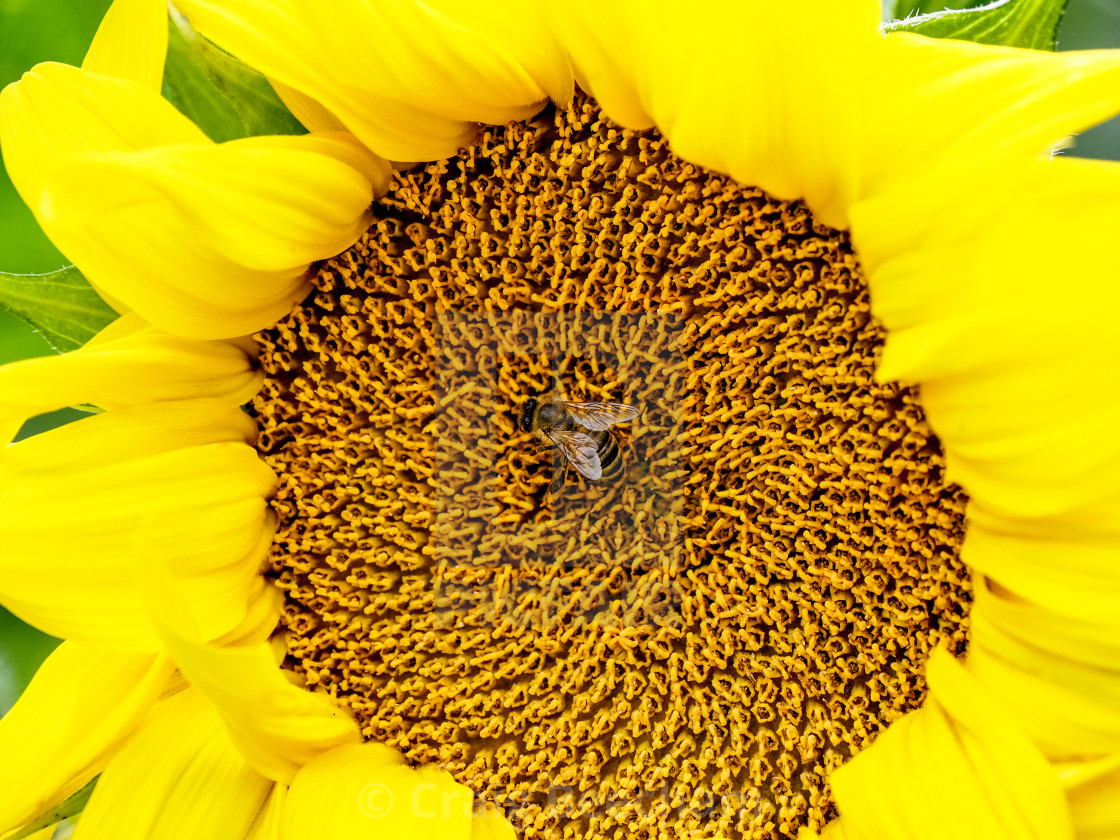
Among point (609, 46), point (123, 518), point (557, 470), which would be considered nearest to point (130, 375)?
point (123, 518)

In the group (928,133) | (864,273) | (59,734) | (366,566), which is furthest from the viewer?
(366,566)

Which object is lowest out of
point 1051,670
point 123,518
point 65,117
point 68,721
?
point 68,721

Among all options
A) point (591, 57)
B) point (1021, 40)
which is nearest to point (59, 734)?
point (591, 57)

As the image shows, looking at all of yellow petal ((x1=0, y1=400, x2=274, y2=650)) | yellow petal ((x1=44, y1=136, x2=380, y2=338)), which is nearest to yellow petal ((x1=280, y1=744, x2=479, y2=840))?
yellow petal ((x1=0, y1=400, x2=274, y2=650))

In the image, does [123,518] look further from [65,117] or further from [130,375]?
[65,117]

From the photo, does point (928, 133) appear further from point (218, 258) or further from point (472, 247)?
point (218, 258)

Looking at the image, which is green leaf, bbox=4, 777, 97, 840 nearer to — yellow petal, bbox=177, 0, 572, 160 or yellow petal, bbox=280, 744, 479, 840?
yellow petal, bbox=280, 744, 479, 840

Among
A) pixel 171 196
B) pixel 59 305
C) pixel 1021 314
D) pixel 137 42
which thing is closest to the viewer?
pixel 1021 314
